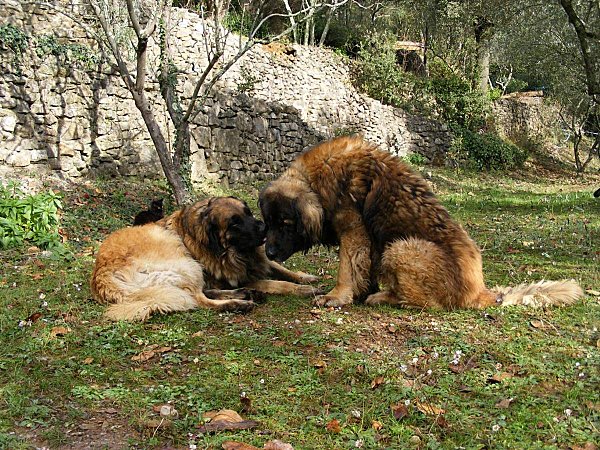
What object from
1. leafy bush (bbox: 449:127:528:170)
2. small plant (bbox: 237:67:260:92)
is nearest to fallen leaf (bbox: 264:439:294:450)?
small plant (bbox: 237:67:260:92)

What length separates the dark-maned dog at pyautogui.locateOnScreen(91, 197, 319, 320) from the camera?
18.3ft

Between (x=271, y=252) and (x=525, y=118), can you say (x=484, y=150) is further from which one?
(x=271, y=252)

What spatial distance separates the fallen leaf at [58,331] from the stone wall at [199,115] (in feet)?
24.6

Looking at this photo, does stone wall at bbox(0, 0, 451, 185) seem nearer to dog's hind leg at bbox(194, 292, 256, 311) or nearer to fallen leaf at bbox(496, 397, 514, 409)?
dog's hind leg at bbox(194, 292, 256, 311)

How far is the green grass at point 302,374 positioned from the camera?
10.9 ft

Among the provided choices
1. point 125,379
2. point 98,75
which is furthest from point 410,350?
point 98,75

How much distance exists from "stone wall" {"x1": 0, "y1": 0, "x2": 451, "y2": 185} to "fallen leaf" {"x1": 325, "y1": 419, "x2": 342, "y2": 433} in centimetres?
1026

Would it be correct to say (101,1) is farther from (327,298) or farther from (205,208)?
(327,298)

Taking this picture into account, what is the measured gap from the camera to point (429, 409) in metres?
3.51

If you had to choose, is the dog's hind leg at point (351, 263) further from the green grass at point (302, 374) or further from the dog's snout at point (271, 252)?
the dog's snout at point (271, 252)

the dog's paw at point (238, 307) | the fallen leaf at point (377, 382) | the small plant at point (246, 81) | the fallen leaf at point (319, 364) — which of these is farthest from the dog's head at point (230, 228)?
the small plant at point (246, 81)

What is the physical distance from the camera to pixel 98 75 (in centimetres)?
1303

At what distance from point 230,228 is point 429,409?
10.5ft

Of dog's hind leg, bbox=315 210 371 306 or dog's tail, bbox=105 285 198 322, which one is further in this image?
dog's hind leg, bbox=315 210 371 306
